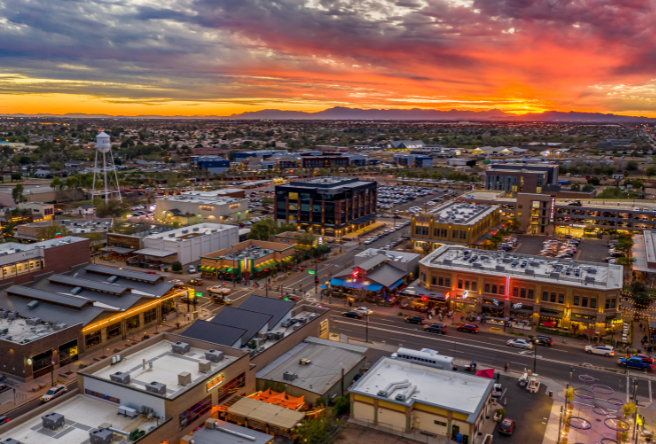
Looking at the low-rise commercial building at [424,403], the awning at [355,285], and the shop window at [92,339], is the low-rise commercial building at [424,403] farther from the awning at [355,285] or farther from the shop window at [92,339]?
the shop window at [92,339]

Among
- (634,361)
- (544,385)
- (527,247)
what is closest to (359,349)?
(544,385)

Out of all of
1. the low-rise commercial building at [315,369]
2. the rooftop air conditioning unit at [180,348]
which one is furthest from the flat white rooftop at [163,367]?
the low-rise commercial building at [315,369]

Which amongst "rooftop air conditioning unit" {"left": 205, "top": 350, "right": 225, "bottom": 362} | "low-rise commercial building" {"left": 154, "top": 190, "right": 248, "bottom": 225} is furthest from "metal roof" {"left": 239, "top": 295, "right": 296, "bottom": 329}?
"low-rise commercial building" {"left": 154, "top": 190, "right": 248, "bottom": 225}

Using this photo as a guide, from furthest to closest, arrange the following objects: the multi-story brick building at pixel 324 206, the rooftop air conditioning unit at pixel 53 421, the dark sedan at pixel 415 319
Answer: the multi-story brick building at pixel 324 206 < the dark sedan at pixel 415 319 < the rooftop air conditioning unit at pixel 53 421

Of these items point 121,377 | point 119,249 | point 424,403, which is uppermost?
point 121,377

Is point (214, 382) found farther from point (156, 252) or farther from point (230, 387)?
point (156, 252)

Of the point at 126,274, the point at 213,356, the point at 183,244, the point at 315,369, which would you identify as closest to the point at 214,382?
the point at 213,356
